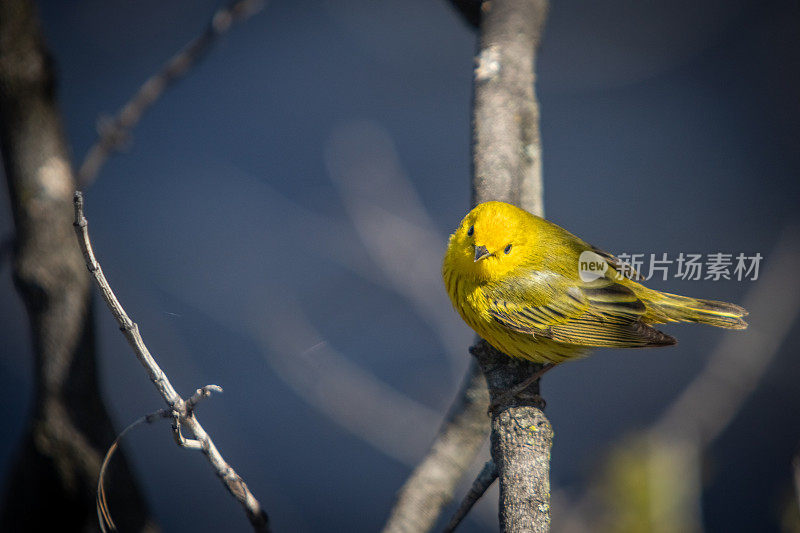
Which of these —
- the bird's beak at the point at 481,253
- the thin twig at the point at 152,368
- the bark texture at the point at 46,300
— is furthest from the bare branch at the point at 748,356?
the bark texture at the point at 46,300

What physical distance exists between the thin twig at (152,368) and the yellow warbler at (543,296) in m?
0.53

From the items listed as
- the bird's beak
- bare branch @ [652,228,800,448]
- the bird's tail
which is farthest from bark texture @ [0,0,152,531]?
bare branch @ [652,228,800,448]

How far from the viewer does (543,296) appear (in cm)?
110

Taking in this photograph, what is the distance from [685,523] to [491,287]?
0.55 metres

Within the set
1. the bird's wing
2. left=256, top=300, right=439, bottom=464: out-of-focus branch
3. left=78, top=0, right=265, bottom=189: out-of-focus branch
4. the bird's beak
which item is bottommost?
left=256, top=300, right=439, bottom=464: out-of-focus branch

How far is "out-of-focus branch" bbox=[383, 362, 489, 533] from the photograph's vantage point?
1.08 metres

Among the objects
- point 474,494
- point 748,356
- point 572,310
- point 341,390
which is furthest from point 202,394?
point 748,356

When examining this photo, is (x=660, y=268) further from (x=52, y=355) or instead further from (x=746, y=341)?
(x=52, y=355)

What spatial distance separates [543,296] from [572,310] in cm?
7

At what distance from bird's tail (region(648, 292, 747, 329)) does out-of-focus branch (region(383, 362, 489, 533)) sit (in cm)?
41

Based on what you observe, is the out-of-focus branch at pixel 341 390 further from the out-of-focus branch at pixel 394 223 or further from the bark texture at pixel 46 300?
the bark texture at pixel 46 300

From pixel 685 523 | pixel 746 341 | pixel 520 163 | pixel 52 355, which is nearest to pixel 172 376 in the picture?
pixel 52 355

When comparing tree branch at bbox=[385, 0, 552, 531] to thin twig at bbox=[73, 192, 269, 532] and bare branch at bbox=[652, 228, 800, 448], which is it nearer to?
thin twig at bbox=[73, 192, 269, 532]

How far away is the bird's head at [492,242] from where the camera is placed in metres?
1.04
